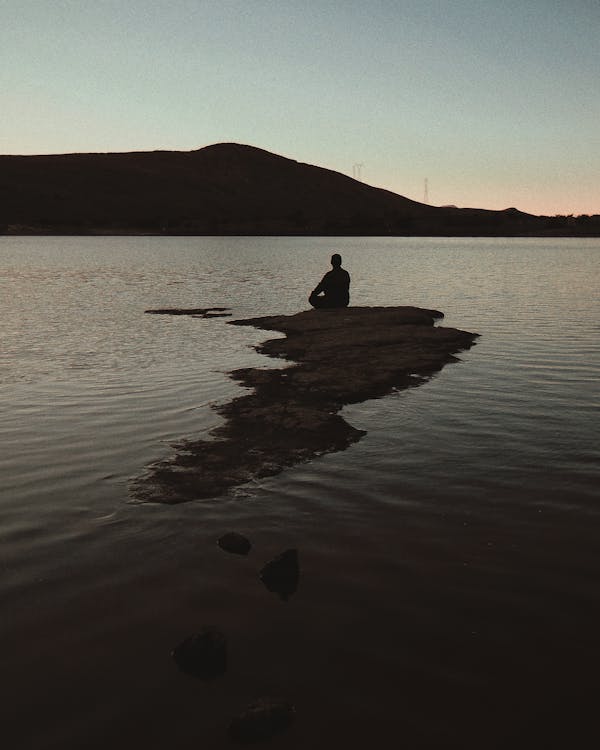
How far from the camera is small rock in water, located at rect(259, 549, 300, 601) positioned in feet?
24.2

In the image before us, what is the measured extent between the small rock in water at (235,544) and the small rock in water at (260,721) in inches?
113

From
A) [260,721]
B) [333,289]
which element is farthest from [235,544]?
[333,289]

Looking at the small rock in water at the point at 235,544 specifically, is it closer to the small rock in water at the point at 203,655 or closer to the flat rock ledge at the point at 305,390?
the flat rock ledge at the point at 305,390

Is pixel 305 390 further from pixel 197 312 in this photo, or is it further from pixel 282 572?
pixel 197 312

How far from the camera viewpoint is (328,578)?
7.51 m

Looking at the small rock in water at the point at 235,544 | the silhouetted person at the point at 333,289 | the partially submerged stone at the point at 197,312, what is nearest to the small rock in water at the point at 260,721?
the small rock in water at the point at 235,544

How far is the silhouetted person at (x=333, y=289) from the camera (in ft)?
94.7

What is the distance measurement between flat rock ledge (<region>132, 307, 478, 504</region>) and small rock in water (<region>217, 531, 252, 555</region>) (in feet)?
5.37

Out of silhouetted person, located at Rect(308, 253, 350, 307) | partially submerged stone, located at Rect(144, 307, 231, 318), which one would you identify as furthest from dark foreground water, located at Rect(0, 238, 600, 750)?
partially submerged stone, located at Rect(144, 307, 231, 318)

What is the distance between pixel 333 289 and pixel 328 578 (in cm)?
2243

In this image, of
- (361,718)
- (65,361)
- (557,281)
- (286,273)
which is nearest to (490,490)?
(361,718)

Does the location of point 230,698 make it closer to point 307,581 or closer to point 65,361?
point 307,581

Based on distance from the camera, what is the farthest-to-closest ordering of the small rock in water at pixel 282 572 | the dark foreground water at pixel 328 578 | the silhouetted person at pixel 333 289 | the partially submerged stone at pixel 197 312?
the partially submerged stone at pixel 197 312
the silhouetted person at pixel 333 289
the small rock in water at pixel 282 572
the dark foreground water at pixel 328 578

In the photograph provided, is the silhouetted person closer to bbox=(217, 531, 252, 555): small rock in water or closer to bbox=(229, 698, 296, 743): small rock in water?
bbox=(217, 531, 252, 555): small rock in water
